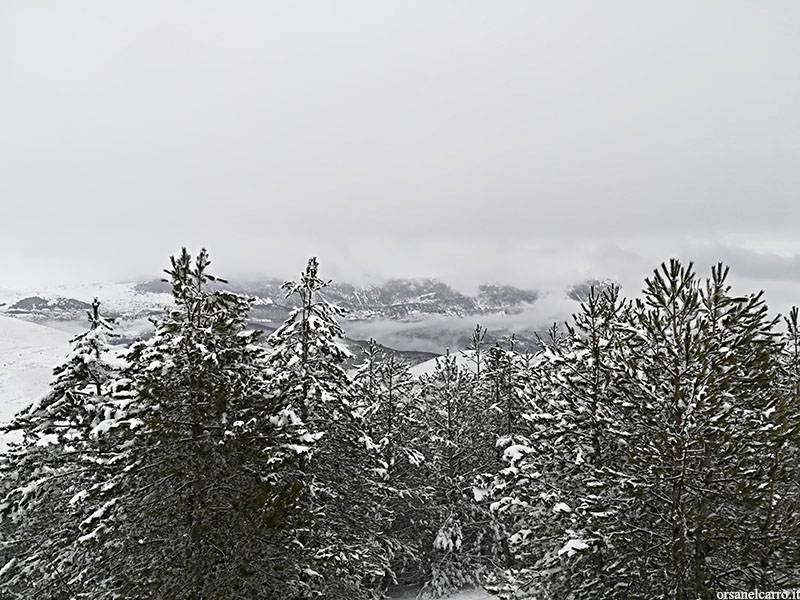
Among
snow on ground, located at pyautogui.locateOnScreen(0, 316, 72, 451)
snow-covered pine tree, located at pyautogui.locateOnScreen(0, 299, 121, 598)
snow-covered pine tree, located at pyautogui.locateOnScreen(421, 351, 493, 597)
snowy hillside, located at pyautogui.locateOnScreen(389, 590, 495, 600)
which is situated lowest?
snow on ground, located at pyautogui.locateOnScreen(0, 316, 72, 451)

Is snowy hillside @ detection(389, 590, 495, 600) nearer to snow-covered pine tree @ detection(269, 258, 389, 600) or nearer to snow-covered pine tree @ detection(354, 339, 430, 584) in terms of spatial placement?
snow-covered pine tree @ detection(354, 339, 430, 584)

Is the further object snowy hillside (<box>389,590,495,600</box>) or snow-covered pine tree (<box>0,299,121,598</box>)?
snowy hillside (<box>389,590,495,600</box>)

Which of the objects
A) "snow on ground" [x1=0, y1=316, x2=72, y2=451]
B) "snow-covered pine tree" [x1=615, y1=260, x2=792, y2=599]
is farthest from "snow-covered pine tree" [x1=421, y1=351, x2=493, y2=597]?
"snow on ground" [x1=0, y1=316, x2=72, y2=451]

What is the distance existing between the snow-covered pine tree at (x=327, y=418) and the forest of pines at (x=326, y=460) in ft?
0.22

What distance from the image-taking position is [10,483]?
22188 mm

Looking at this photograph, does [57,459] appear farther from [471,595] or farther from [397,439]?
[471,595]

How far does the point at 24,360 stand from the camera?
10700 centimetres

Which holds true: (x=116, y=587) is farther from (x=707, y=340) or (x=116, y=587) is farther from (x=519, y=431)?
(x=519, y=431)

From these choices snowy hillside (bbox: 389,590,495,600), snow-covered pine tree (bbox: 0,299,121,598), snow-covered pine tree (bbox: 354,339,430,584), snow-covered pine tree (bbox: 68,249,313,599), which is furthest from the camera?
snow-covered pine tree (bbox: 354,339,430,584)

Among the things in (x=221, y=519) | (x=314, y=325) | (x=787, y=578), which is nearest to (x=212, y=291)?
(x=314, y=325)

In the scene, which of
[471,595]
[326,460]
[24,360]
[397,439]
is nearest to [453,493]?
[471,595]

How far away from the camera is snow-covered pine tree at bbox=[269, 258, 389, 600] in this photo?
13.9 metres

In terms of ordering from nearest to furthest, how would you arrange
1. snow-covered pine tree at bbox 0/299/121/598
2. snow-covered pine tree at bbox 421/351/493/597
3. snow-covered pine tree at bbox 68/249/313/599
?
snow-covered pine tree at bbox 68/249/313/599
snow-covered pine tree at bbox 0/299/121/598
snow-covered pine tree at bbox 421/351/493/597

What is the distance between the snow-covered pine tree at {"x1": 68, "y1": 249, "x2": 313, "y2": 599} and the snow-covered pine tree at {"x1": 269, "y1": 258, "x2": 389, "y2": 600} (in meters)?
2.85
